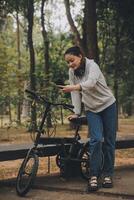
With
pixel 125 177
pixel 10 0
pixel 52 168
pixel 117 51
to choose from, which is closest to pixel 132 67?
pixel 117 51

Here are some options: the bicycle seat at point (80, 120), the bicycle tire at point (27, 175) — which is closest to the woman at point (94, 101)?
the bicycle seat at point (80, 120)

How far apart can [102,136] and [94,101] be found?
479 mm

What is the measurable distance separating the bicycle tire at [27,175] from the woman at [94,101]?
0.75 m

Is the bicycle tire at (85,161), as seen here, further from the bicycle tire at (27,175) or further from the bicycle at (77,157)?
the bicycle tire at (27,175)

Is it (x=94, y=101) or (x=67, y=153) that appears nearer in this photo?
(x=94, y=101)

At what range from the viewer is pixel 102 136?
7195 millimetres

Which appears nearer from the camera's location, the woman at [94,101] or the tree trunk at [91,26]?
the woman at [94,101]

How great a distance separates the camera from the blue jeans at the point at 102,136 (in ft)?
23.3

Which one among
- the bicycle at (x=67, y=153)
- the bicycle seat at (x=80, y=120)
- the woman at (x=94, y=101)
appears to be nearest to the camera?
the woman at (x=94, y=101)

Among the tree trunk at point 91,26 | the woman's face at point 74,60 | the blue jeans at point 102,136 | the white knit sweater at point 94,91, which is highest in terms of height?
the tree trunk at point 91,26

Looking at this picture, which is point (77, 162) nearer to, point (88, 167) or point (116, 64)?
point (88, 167)

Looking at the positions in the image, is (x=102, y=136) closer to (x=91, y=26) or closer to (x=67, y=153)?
(x=67, y=153)

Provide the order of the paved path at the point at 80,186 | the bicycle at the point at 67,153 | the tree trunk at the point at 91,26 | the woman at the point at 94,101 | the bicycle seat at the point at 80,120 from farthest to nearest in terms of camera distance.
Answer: the tree trunk at the point at 91,26 < the bicycle seat at the point at 80,120 < the bicycle at the point at 67,153 < the woman at the point at 94,101 < the paved path at the point at 80,186

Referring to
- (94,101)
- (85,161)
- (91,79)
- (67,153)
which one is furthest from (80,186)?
(91,79)
